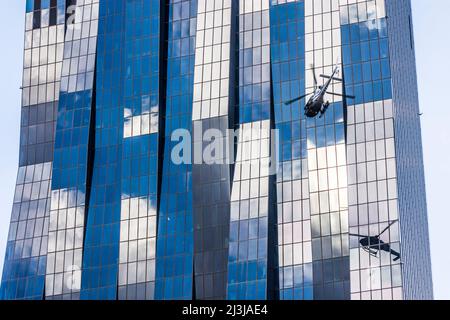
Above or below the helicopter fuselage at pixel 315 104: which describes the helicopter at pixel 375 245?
below

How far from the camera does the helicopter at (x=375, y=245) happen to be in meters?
154

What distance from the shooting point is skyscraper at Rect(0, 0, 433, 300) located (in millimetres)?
158875

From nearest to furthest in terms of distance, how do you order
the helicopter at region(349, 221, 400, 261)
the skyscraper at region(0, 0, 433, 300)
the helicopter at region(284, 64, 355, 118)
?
the helicopter at region(349, 221, 400, 261)
the skyscraper at region(0, 0, 433, 300)
the helicopter at region(284, 64, 355, 118)

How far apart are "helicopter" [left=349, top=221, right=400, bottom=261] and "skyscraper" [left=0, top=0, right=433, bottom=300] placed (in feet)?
0.53

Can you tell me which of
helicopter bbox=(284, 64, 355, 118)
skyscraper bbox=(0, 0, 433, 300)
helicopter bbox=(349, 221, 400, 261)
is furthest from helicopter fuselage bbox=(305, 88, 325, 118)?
helicopter bbox=(349, 221, 400, 261)

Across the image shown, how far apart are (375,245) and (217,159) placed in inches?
947

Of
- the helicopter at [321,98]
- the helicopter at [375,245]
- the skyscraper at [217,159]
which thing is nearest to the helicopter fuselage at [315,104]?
the helicopter at [321,98]

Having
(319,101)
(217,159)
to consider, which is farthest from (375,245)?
(217,159)

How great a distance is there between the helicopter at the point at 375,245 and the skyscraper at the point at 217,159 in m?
0.16

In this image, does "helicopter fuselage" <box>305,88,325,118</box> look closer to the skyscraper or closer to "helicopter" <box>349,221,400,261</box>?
the skyscraper

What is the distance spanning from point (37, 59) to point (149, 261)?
36.4 meters

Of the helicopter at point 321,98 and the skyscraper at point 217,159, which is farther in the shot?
the helicopter at point 321,98

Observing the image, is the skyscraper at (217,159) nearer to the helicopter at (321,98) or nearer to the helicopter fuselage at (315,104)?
the helicopter at (321,98)
